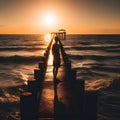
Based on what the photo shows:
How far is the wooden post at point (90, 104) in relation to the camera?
6.13 meters

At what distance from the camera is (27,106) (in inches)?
244

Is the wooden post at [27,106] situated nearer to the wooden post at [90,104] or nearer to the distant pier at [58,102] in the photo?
the distant pier at [58,102]

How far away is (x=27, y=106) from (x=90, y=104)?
5.33 feet

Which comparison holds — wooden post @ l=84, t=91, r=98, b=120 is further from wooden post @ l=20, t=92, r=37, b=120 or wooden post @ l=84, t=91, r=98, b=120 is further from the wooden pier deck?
wooden post @ l=20, t=92, r=37, b=120

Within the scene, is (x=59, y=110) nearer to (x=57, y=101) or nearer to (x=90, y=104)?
(x=57, y=101)

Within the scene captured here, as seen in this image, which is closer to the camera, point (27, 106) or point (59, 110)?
→ point (27, 106)

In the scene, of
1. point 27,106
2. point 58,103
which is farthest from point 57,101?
point 27,106

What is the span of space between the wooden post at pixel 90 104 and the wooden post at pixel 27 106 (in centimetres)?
140

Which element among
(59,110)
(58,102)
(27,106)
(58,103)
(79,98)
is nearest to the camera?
(27,106)

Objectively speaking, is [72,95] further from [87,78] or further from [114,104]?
[87,78]

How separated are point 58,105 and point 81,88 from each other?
88 centimetres

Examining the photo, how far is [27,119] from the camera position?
20.8 feet

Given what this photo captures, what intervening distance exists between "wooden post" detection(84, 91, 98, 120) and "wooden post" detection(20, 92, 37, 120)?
4.58 ft

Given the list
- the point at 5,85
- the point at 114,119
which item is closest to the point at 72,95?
the point at 114,119
